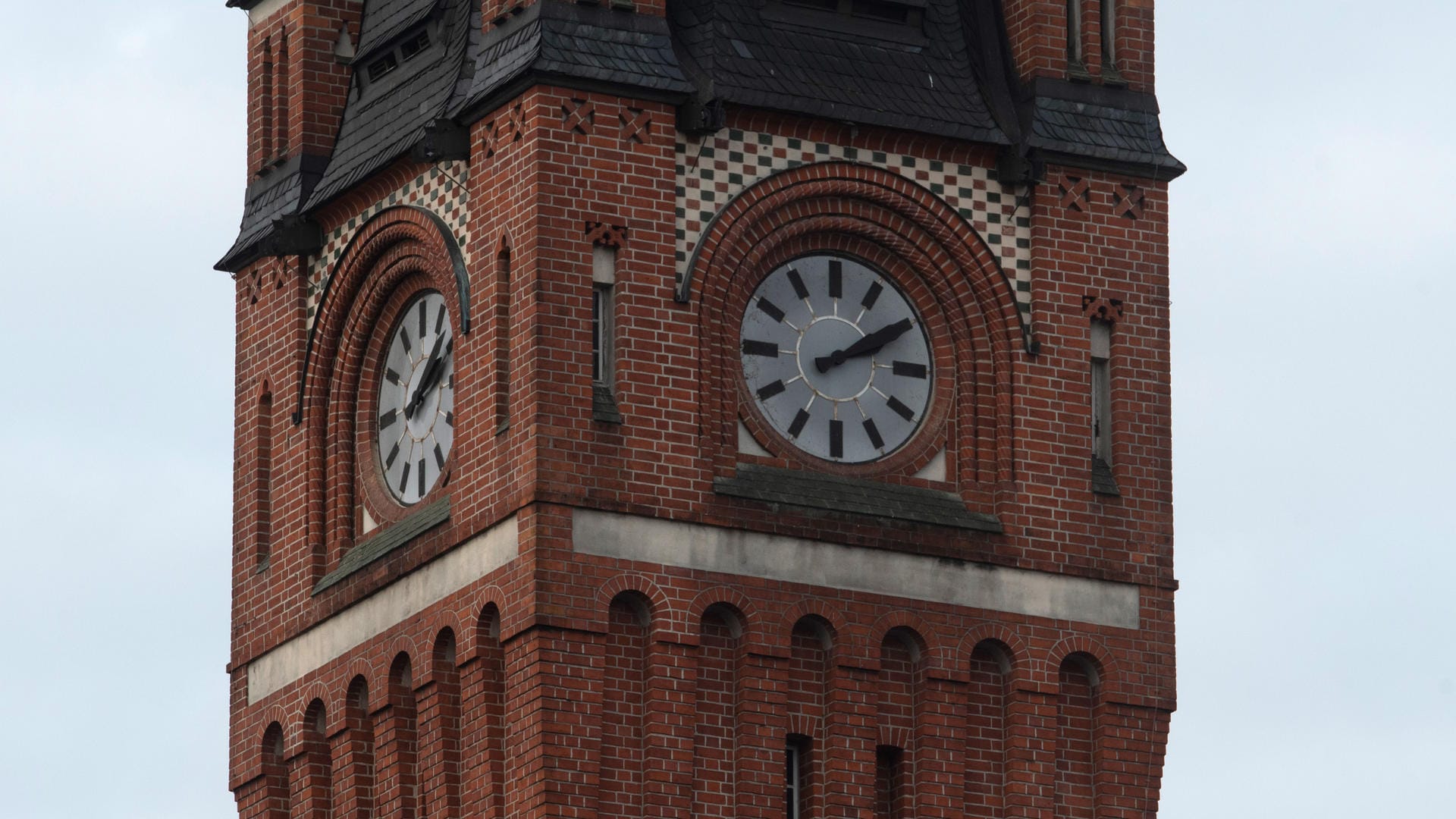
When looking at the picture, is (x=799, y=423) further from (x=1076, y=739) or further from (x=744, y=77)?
(x=1076, y=739)

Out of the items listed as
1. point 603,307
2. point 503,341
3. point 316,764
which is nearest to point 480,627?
point 503,341

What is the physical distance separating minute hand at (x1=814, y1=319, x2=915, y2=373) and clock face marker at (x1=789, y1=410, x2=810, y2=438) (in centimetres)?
58

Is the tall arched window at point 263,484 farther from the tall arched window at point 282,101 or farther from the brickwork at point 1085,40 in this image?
the brickwork at point 1085,40

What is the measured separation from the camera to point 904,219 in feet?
232

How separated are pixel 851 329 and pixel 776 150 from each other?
2298mm

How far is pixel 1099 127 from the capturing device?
71750 mm

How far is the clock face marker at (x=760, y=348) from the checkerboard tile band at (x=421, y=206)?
3414 mm

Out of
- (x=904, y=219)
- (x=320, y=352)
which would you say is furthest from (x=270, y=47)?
(x=904, y=219)

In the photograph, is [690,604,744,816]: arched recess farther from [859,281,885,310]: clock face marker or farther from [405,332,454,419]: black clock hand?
[405,332,454,419]: black clock hand

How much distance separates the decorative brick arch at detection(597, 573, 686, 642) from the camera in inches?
2640

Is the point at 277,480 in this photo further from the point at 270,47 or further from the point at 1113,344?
the point at 1113,344

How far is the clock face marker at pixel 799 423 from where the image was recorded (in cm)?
6938

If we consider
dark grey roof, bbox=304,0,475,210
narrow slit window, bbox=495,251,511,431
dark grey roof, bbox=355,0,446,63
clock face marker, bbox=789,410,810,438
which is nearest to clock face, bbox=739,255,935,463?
clock face marker, bbox=789,410,810,438

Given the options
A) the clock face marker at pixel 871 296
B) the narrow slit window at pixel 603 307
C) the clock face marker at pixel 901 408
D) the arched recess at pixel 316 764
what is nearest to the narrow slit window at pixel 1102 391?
the clock face marker at pixel 901 408
